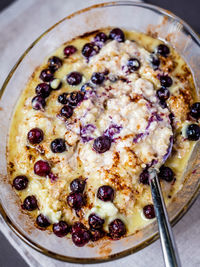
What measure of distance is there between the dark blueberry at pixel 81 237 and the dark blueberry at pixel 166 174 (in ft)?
2.54

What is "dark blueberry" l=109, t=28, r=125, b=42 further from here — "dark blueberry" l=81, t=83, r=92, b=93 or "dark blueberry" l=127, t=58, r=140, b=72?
"dark blueberry" l=81, t=83, r=92, b=93

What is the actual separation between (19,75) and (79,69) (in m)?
0.63

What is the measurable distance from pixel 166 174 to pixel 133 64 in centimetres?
105

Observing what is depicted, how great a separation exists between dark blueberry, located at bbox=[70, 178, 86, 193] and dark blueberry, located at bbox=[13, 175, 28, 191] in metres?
0.44

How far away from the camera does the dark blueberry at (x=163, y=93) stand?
321 cm

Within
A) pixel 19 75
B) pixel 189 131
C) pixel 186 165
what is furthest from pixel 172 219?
pixel 19 75

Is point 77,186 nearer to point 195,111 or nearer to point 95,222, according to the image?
point 95,222

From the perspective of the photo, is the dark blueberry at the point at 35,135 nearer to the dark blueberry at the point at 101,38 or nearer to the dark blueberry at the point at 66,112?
the dark blueberry at the point at 66,112

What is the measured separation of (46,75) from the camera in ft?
11.4

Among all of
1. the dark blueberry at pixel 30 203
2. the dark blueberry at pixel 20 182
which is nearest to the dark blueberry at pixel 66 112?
the dark blueberry at pixel 20 182

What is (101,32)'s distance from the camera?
3736 millimetres

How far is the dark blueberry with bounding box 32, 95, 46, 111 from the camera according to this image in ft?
10.8

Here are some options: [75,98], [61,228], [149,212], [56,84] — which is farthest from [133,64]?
[61,228]

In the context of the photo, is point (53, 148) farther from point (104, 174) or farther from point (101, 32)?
point (101, 32)
